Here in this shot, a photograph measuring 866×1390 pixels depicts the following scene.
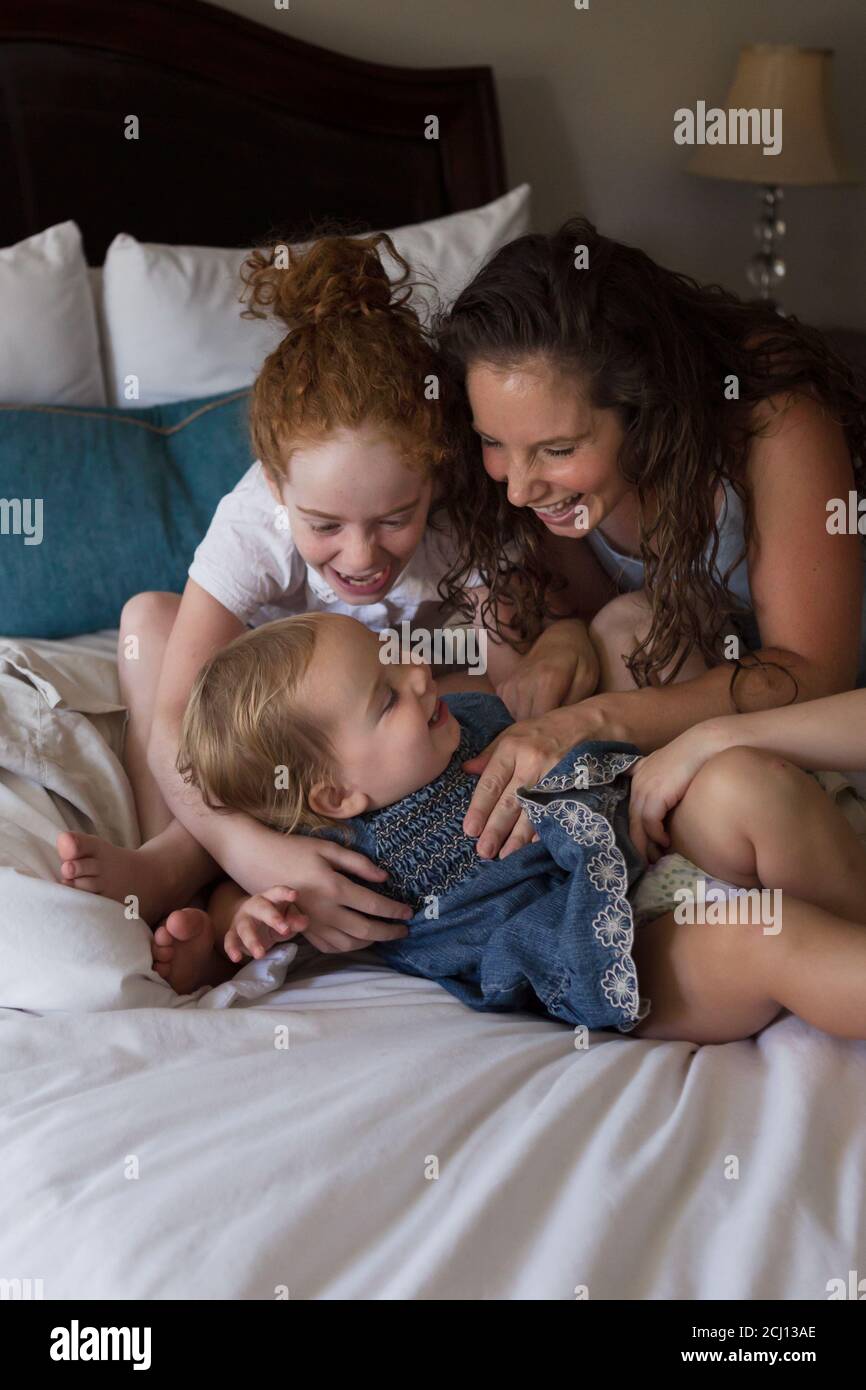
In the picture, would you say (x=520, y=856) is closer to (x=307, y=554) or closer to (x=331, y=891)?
(x=331, y=891)

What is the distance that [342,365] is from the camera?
4.82 feet

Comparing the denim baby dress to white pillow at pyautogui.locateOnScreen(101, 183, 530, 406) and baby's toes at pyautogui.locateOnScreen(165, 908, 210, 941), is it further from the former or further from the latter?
white pillow at pyautogui.locateOnScreen(101, 183, 530, 406)

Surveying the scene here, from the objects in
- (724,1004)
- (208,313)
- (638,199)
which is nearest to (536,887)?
(724,1004)

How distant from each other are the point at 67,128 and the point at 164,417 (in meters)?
0.66

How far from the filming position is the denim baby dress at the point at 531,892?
1.22 m

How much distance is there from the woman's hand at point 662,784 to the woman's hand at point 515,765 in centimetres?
11

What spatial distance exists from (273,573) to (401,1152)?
840 mm

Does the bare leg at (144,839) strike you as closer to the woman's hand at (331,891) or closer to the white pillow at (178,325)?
the woman's hand at (331,891)

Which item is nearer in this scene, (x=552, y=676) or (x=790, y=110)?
(x=552, y=676)

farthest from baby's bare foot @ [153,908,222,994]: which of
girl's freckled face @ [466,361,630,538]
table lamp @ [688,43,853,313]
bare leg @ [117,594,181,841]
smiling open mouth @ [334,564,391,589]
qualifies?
table lamp @ [688,43,853,313]

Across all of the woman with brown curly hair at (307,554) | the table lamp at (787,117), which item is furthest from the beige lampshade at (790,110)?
the woman with brown curly hair at (307,554)

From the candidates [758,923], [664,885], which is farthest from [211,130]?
[758,923]

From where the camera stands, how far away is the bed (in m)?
0.92

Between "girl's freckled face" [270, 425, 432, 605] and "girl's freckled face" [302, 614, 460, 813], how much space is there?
0.13 metres
